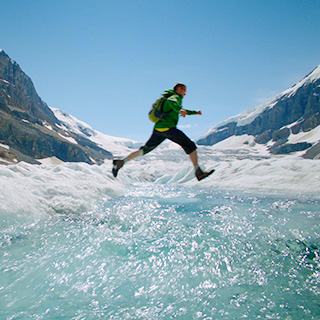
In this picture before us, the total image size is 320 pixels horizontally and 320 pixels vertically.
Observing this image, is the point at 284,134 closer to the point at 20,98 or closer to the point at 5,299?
the point at 20,98

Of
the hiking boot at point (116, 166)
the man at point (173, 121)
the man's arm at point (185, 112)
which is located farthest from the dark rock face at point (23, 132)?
the man's arm at point (185, 112)

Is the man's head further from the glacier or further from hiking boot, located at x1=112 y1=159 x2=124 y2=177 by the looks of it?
the glacier

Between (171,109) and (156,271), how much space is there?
3167mm

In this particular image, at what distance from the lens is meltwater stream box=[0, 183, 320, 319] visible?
2789 millimetres

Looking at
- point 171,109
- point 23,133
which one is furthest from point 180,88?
point 23,133

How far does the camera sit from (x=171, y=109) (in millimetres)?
4559

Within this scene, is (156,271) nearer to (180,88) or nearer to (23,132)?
(180,88)

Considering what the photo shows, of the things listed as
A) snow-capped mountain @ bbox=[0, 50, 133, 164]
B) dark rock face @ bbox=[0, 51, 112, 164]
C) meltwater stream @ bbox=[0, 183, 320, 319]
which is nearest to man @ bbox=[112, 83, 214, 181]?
meltwater stream @ bbox=[0, 183, 320, 319]

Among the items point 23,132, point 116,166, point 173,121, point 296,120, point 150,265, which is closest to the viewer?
point 150,265

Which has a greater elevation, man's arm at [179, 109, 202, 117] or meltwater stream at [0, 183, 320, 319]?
man's arm at [179, 109, 202, 117]

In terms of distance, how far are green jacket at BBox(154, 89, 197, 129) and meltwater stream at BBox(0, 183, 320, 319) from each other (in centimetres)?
272

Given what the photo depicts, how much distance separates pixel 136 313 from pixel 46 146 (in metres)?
111

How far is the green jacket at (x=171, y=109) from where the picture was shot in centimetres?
443

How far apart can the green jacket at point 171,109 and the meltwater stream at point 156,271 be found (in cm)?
272
